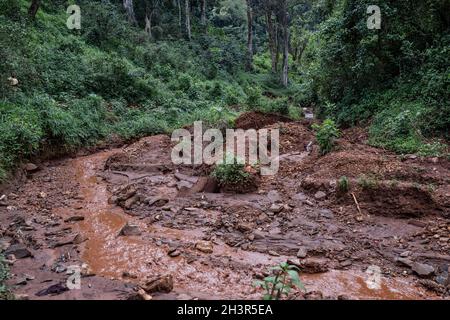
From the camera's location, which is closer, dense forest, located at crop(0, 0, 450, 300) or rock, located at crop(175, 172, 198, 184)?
dense forest, located at crop(0, 0, 450, 300)

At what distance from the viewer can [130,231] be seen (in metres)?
6.03

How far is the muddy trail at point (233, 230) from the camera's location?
4562mm

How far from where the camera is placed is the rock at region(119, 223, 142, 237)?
6.02m

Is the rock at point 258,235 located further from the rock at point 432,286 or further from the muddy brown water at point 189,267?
the rock at point 432,286

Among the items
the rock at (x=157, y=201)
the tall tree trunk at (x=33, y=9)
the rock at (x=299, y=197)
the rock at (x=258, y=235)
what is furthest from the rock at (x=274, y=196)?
the tall tree trunk at (x=33, y=9)

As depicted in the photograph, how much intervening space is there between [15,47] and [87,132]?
3157 mm

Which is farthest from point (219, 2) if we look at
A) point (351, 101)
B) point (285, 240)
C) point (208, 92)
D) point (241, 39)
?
point (285, 240)

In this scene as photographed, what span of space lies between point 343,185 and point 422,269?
2.22 metres

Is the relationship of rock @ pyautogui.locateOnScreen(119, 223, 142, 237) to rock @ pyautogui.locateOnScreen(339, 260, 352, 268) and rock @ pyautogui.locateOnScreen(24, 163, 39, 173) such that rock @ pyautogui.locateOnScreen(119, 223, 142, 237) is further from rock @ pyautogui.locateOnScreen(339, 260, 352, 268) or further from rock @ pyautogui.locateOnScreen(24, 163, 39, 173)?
rock @ pyautogui.locateOnScreen(24, 163, 39, 173)

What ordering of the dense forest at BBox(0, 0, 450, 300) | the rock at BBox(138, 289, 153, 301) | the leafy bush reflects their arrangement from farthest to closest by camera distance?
the leafy bush < the dense forest at BBox(0, 0, 450, 300) < the rock at BBox(138, 289, 153, 301)

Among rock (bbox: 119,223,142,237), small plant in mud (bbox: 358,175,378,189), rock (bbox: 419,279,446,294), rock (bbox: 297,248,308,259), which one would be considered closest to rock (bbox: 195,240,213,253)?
rock (bbox: 119,223,142,237)

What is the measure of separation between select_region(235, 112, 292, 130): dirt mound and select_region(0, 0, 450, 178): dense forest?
74 centimetres

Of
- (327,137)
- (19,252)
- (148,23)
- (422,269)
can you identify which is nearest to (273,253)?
(422,269)

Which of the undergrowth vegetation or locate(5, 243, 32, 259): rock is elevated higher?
the undergrowth vegetation
